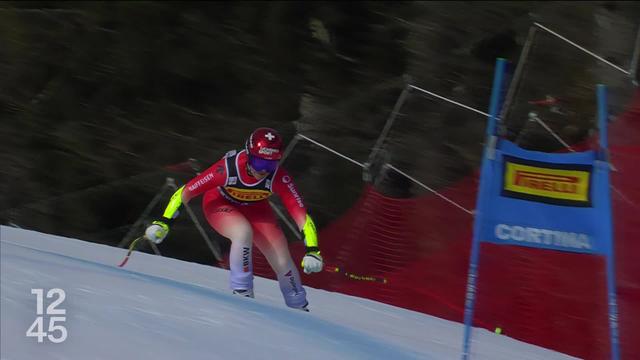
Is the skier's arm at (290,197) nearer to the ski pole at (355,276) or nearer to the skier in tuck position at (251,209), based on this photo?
the skier in tuck position at (251,209)

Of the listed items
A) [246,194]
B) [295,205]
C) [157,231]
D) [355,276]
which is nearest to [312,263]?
[295,205]

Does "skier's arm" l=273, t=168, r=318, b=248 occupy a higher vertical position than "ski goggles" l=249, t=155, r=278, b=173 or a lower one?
lower

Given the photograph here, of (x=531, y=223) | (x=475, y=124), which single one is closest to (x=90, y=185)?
(x=475, y=124)

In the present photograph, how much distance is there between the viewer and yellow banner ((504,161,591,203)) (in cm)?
389

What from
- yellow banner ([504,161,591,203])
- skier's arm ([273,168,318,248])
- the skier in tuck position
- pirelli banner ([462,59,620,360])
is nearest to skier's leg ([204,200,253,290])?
the skier in tuck position

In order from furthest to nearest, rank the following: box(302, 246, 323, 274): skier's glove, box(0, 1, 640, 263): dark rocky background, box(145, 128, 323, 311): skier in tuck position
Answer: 1. box(0, 1, 640, 263): dark rocky background
2. box(145, 128, 323, 311): skier in tuck position
3. box(302, 246, 323, 274): skier's glove

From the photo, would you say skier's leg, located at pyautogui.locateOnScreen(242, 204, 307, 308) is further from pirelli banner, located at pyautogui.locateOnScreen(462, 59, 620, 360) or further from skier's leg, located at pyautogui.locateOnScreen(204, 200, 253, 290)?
pirelli banner, located at pyautogui.locateOnScreen(462, 59, 620, 360)

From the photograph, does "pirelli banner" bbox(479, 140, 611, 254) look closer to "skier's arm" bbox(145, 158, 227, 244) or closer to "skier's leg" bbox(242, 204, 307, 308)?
"skier's leg" bbox(242, 204, 307, 308)

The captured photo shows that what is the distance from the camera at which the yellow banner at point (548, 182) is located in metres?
3.89

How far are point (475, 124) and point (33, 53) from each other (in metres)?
5.00

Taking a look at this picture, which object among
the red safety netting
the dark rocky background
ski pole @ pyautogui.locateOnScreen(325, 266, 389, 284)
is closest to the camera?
the red safety netting

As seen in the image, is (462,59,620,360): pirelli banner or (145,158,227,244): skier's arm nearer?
(462,59,620,360): pirelli banner

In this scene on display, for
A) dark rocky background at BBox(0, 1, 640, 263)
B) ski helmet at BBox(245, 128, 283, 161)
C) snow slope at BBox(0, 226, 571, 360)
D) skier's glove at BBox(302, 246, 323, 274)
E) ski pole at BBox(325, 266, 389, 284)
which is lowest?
snow slope at BBox(0, 226, 571, 360)

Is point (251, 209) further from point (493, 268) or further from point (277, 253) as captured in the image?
point (493, 268)
